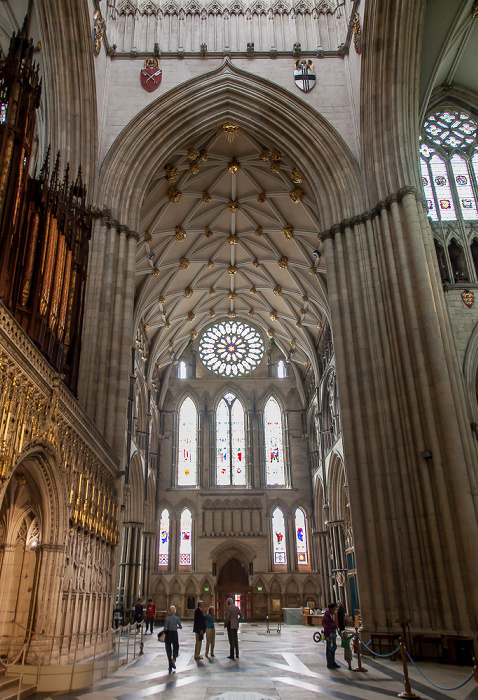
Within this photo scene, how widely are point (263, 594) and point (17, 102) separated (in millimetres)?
24193

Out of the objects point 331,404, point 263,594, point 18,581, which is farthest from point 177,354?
point 18,581

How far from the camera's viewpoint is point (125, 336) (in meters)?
13.5

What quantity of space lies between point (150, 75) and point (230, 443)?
60.5 ft

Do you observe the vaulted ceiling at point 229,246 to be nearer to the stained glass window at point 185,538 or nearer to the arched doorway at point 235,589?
the stained glass window at point 185,538

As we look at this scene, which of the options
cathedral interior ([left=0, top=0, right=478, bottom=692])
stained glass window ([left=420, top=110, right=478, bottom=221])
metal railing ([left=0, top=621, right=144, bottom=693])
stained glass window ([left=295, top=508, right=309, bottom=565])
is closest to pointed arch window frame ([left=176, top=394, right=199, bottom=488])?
cathedral interior ([left=0, top=0, right=478, bottom=692])

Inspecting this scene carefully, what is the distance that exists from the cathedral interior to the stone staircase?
0.30 metres

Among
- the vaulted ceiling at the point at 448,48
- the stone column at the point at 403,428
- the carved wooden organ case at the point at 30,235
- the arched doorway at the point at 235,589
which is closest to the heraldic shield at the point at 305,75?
the vaulted ceiling at the point at 448,48

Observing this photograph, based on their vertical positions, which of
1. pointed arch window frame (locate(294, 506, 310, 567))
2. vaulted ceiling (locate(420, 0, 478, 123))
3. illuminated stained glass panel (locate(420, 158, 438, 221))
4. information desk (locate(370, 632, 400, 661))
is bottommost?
information desk (locate(370, 632, 400, 661))

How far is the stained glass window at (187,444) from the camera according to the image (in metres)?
28.3

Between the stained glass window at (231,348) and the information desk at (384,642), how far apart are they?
2004 cm

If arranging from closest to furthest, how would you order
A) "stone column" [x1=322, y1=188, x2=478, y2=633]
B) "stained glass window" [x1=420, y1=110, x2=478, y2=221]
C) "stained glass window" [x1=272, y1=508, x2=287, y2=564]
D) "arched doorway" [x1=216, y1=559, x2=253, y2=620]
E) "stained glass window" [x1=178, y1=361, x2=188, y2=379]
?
"stone column" [x1=322, y1=188, x2=478, y2=633] → "stained glass window" [x1=420, y1=110, x2=478, y2=221] → "arched doorway" [x1=216, y1=559, x2=253, y2=620] → "stained glass window" [x1=272, y1=508, x2=287, y2=564] → "stained glass window" [x1=178, y1=361, x2=188, y2=379]

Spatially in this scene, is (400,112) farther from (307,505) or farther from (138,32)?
(307,505)

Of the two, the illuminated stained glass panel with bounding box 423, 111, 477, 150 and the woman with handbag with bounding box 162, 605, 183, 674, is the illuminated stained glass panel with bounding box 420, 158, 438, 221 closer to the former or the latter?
the illuminated stained glass panel with bounding box 423, 111, 477, 150

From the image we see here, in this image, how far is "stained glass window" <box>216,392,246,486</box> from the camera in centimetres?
2828
